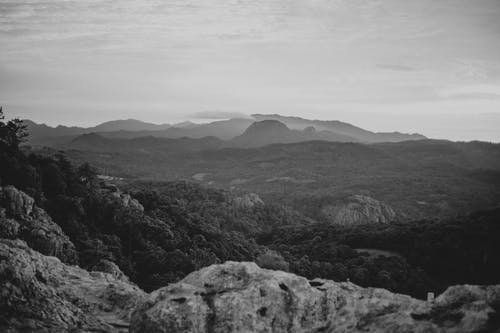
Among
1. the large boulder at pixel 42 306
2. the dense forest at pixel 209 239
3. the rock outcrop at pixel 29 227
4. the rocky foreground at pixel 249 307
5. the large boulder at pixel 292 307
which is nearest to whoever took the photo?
the large boulder at pixel 292 307

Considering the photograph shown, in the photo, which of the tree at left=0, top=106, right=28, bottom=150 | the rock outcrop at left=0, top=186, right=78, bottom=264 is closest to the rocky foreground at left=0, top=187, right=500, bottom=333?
the rock outcrop at left=0, top=186, right=78, bottom=264

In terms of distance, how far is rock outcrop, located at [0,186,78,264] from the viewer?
37.3m

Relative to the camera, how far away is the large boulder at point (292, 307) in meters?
10.6

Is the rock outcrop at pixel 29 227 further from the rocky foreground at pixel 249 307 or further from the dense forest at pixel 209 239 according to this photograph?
the rocky foreground at pixel 249 307

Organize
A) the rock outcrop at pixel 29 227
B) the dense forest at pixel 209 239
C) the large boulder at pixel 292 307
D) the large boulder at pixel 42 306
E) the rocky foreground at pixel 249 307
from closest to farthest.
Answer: the large boulder at pixel 292 307
the rocky foreground at pixel 249 307
the large boulder at pixel 42 306
the rock outcrop at pixel 29 227
the dense forest at pixel 209 239

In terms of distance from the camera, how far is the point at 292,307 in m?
14.1

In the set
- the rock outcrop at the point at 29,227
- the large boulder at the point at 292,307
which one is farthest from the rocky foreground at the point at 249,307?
the rock outcrop at the point at 29,227

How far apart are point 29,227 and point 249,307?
3532 centimetres

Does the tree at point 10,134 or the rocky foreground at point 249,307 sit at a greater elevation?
the tree at point 10,134

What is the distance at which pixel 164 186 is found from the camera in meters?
189

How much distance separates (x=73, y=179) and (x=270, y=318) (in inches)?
2558

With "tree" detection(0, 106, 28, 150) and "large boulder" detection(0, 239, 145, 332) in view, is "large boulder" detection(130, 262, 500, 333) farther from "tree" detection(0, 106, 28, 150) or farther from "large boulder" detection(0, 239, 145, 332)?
"tree" detection(0, 106, 28, 150)

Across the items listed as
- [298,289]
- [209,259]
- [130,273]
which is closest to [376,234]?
[209,259]

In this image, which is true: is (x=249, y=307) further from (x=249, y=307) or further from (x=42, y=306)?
(x=42, y=306)
